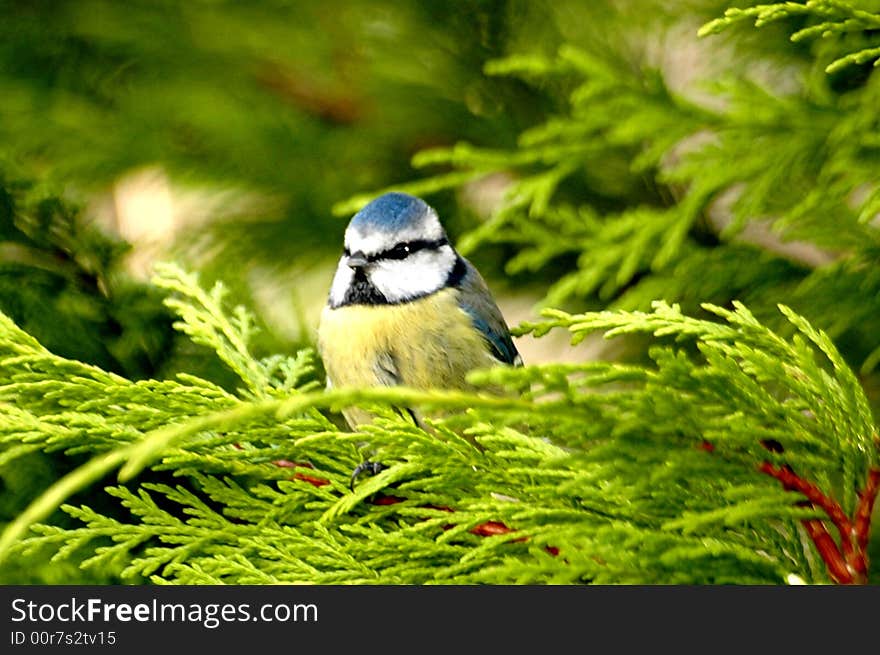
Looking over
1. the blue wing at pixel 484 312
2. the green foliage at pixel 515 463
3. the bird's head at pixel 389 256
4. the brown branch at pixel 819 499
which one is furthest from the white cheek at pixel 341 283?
the brown branch at pixel 819 499

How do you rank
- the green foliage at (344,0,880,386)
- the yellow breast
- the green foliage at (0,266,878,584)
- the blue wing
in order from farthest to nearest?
the blue wing
the yellow breast
the green foliage at (344,0,880,386)
the green foliage at (0,266,878,584)

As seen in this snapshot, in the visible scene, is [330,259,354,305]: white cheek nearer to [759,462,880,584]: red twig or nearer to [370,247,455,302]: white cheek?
[370,247,455,302]: white cheek

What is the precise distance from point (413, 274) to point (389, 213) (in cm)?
11

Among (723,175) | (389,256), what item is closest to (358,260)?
(389,256)

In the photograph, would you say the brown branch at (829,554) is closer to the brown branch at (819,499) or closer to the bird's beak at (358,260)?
the brown branch at (819,499)

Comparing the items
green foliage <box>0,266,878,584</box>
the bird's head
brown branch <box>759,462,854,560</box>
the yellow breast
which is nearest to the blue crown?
the bird's head

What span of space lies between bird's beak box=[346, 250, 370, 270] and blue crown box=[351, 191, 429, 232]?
0.04m

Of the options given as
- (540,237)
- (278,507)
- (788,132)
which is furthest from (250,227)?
(788,132)

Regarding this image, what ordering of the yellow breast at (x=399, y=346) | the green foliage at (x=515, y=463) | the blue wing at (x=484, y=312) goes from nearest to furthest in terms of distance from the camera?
the green foliage at (x=515, y=463) → the yellow breast at (x=399, y=346) → the blue wing at (x=484, y=312)

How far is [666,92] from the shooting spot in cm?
131

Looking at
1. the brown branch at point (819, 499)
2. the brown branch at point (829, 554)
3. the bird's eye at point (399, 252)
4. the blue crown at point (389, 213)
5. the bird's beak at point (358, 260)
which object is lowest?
the brown branch at point (829, 554)

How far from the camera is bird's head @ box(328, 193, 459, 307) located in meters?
1.70

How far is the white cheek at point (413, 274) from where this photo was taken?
1717 mm

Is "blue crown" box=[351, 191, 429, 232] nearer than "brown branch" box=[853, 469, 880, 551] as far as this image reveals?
No
